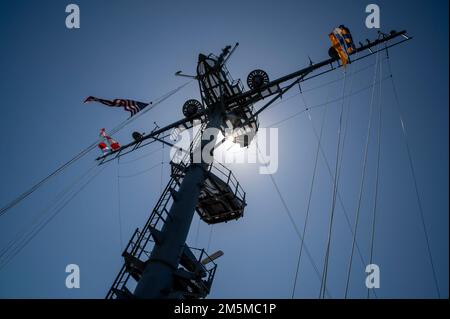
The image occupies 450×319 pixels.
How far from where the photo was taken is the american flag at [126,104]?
14623 millimetres

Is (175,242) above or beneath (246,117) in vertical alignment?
beneath

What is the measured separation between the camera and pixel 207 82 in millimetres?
13422

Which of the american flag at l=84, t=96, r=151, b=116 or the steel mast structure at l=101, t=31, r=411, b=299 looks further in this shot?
the american flag at l=84, t=96, r=151, b=116

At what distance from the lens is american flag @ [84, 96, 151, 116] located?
14.6m

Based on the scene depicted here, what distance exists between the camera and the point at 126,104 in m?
14.7

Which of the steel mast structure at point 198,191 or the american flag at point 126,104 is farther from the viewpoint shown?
the american flag at point 126,104
